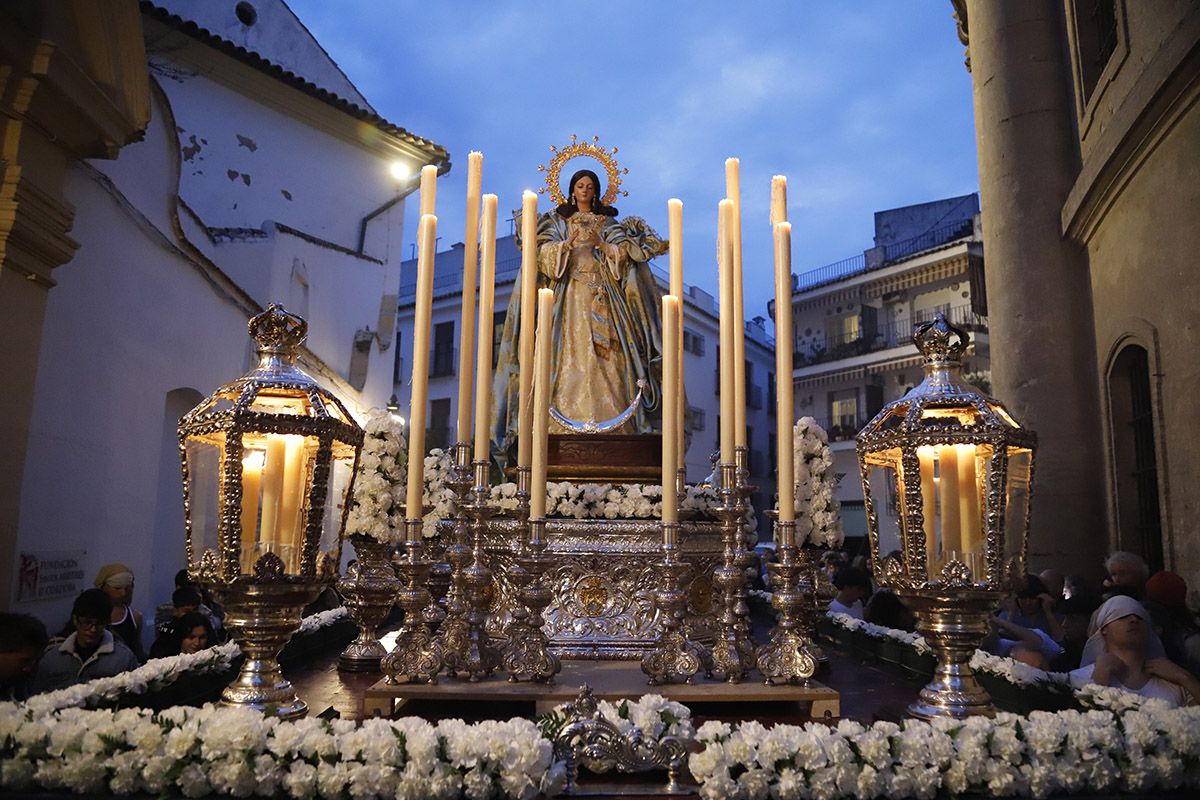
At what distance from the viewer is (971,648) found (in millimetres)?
2938

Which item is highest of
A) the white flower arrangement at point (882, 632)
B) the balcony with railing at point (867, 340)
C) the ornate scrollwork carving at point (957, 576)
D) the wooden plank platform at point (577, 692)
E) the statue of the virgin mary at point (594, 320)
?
the balcony with railing at point (867, 340)

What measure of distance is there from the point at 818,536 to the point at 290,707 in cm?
283

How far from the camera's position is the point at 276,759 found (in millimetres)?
2396

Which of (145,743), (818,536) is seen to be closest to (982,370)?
(818,536)

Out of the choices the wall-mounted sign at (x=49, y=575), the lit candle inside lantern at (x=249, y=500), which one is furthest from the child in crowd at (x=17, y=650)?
the wall-mounted sign at (x=49, y=575)

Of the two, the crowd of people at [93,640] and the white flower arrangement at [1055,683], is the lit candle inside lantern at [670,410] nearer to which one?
the white flower arrangement at [1055,683]

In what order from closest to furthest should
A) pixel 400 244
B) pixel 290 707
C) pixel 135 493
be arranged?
pixel 290 707 → pixel 135 493 → pixel 400 244

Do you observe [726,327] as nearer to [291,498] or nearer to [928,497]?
[928,497]

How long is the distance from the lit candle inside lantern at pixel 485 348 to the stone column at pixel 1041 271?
548 centimetres

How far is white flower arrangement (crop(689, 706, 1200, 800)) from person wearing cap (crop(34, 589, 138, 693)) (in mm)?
2791

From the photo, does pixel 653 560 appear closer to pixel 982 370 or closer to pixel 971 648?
pixel 971 648

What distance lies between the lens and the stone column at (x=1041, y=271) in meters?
7.38

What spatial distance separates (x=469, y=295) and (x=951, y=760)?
2703 mm

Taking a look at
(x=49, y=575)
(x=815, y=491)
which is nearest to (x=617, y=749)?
(x=815, y=491)
